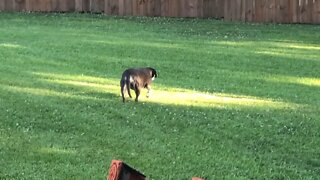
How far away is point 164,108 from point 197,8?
12177 millimetres

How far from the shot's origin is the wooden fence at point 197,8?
64.3 feet

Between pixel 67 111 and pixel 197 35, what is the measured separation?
8866 mm

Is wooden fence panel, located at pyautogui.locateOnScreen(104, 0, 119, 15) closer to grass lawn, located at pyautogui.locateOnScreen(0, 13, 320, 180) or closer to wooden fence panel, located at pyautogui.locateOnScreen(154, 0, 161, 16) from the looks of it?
wooden fence panel, located at pyautogui.locateOnScreen(154, 0, 161, 16)

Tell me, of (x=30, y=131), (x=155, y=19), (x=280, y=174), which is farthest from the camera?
(x=155, y=19)

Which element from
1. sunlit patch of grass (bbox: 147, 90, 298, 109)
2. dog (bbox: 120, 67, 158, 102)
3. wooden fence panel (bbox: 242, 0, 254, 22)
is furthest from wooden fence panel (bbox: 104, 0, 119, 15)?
dog (bbox: 120, 67, 158, 102)

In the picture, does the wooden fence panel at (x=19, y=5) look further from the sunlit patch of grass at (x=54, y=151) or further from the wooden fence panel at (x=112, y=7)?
the sunlit patch of grass at (x=54, y=151)

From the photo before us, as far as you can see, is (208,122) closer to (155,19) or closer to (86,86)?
(86,86)

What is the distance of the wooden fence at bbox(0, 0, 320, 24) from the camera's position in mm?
19609

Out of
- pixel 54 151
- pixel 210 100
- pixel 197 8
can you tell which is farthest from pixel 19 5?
pixel 54 151

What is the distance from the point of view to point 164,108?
27.9 feet

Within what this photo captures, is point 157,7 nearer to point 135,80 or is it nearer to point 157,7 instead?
point 157,7

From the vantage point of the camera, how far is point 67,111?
8188 millimetres

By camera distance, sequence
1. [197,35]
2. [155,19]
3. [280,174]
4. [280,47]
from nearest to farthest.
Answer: [280,174]
[280,47]
[197,35]
[155,19]

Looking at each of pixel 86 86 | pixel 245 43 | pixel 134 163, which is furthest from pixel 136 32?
pixel 134 163
